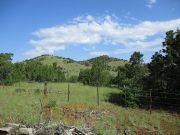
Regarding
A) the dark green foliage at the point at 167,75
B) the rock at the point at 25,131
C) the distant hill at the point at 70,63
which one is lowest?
the rock at the point at 25,131

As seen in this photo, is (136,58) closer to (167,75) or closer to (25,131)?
(167,75)

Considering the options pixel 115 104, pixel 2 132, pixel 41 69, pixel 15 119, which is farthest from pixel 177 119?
pixel 41 69

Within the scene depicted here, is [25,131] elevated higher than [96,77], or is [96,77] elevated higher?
[96,77]

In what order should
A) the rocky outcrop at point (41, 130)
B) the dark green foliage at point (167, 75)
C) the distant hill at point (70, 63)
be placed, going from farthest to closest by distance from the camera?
the distant hill at point (70, 63)
the dark green foliage at point (167, 75)
the rocky outcrop at point (41, 130)

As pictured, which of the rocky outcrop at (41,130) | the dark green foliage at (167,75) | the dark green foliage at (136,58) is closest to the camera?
the rocky outcrop at (41,130)

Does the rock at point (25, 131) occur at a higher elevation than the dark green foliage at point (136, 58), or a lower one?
lower

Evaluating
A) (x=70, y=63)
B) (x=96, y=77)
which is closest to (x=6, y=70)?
(x=96, y=77)

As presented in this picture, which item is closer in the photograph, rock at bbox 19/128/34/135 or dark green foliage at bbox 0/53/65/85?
rock at bbox 19/128/34/135

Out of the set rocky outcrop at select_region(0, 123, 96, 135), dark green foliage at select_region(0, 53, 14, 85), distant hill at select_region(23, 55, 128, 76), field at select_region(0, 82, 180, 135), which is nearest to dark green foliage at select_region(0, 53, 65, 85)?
dark green foliage at select_region(0, 53, 14, 85)

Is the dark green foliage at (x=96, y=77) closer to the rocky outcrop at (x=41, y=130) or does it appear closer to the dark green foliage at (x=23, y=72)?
the dark green foliage at (x=23, y=72)

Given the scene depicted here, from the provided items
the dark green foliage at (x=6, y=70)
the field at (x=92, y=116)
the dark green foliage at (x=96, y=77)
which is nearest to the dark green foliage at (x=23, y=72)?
the dark green foliage at (x=6, y=70)

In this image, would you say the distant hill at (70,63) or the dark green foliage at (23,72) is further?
the distant hill at (70,63)

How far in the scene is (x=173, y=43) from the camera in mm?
35719

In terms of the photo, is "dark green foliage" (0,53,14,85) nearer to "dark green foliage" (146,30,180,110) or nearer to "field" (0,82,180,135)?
"field" (0,82,180,135)
